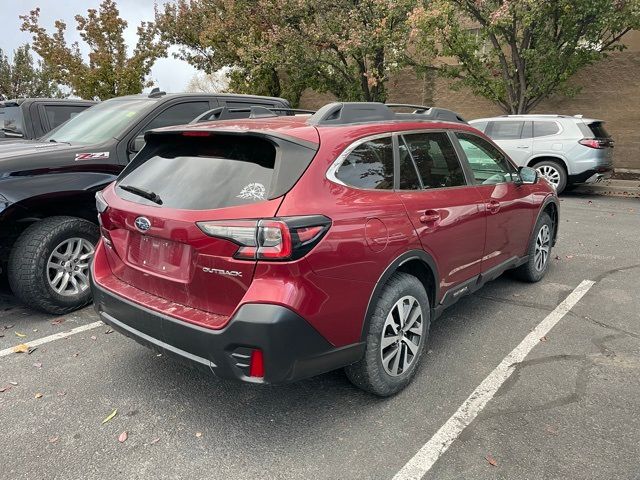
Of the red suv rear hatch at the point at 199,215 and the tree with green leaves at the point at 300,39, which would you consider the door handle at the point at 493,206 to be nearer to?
the red suv rear hatch at the point at 199,215

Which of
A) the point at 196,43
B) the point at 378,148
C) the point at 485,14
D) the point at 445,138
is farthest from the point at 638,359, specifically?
the point at 196,43

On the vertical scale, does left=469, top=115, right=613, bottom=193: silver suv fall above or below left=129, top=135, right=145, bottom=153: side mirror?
below

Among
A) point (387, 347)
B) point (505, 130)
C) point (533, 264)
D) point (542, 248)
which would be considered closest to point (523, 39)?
point (505, 130)

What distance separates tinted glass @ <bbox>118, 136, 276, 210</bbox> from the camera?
251cm

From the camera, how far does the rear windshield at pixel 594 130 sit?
10.4 metres

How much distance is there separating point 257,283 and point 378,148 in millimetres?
1208

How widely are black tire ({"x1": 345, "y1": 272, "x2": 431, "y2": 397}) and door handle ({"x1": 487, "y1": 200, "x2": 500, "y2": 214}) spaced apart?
3.69 feet

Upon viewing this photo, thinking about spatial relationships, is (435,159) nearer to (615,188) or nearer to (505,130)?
(505,130)

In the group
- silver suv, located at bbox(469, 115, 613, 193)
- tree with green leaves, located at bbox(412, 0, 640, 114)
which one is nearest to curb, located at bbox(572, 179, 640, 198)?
silver suv, located at bbox(469, 115, 613, 193)

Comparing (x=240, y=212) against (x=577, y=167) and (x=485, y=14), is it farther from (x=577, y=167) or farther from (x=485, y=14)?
(x=485, y=14)

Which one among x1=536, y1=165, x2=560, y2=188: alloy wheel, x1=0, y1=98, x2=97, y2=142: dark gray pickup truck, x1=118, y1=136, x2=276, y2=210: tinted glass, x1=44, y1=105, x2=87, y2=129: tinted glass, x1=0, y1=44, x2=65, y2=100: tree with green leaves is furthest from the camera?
x1=0, y1=44, x2=65, y2=100: tree with green leaves

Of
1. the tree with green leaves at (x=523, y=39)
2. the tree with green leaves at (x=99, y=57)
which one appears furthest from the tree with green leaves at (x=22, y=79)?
the tree with green leaves at (x=523, y=39)

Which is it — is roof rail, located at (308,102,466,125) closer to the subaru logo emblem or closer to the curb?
the subaru logo emblem

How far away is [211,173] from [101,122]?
305 cm
